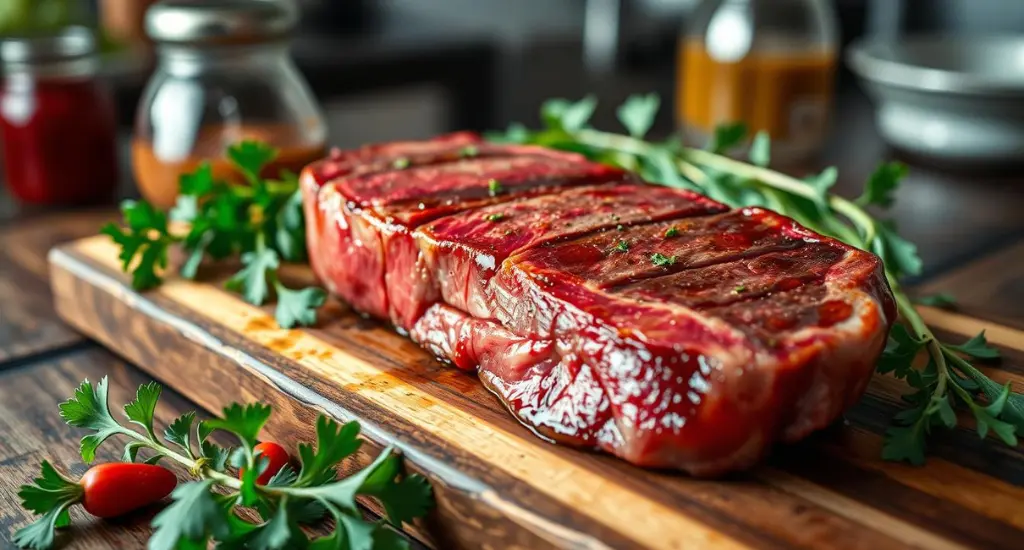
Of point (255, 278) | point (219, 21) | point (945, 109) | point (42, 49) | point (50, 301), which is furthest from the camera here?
point (945, 109)

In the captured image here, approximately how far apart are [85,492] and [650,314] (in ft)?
3.01

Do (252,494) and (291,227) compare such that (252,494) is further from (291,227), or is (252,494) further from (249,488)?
(291,227)

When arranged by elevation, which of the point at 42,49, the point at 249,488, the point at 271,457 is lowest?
the point at 271,457

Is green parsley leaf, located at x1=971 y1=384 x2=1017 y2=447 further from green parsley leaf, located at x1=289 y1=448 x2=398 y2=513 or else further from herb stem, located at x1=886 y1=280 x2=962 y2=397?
green parsley leaf, located at x1=289 y1=448 x2=398 y2=513

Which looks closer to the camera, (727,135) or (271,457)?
(271,457)

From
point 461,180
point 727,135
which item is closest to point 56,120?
point 461,180

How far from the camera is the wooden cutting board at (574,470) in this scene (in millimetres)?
1374

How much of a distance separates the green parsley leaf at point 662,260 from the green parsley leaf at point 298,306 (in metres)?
0.75

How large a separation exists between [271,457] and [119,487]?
24cm

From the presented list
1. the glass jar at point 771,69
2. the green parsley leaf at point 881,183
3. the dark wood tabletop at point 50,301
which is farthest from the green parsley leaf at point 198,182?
the glass jar at point 771,69

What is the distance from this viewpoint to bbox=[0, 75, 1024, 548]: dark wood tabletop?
178cm

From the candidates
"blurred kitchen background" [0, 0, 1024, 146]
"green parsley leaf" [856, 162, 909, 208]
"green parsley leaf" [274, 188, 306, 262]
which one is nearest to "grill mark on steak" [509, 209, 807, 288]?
"green parsley leaf" [856, 162, 909, 208]

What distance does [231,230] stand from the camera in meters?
2.42

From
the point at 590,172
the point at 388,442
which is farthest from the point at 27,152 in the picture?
the point at 388,442
